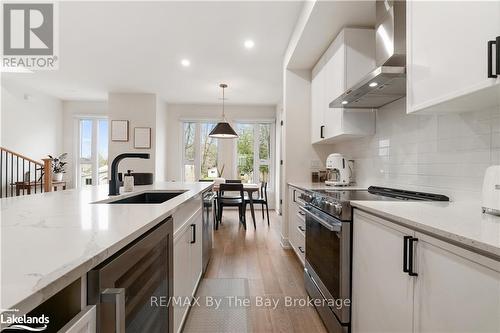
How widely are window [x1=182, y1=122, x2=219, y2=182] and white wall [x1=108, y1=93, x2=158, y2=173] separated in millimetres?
1083

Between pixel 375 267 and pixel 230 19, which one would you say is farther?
pixel 230 19

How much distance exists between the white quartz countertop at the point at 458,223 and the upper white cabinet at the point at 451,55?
500mm

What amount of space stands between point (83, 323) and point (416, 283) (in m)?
1.07

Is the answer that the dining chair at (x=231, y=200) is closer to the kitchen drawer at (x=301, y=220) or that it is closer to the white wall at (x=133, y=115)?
the kitchen drawer at (x=301, y=220)

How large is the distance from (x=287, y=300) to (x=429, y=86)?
71.1 inches

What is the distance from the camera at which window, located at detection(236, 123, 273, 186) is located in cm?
669

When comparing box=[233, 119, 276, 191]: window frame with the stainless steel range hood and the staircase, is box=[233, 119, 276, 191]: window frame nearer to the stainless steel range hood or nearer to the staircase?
the staircase

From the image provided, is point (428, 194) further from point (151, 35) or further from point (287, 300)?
point (151, 35)

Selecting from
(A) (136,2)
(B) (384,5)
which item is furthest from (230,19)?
(B) (384,5)

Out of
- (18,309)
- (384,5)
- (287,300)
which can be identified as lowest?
(287,300)

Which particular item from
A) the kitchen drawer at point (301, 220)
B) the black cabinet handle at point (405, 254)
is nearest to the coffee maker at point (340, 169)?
the kitchen drawer at point (301, 220)

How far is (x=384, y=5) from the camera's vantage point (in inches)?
75.6

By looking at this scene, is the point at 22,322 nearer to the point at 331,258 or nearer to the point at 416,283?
the point at 416,283
